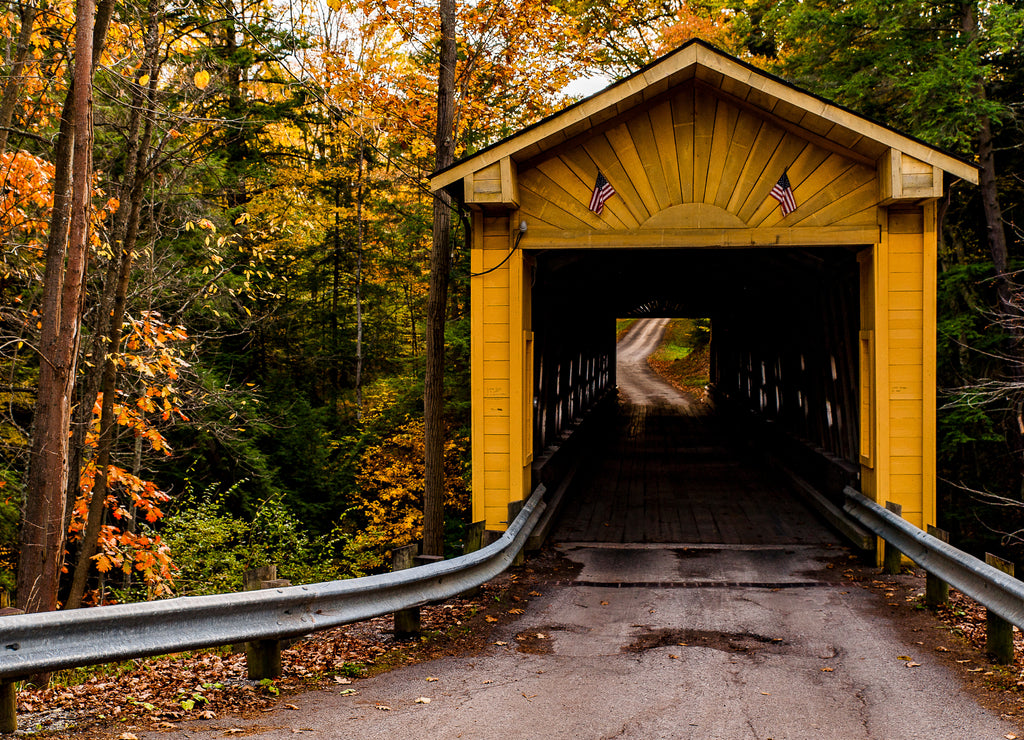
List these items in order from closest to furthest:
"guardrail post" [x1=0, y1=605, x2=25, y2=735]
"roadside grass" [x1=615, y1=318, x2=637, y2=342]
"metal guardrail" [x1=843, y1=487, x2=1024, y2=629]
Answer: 1. "guardrail post" [x1=0, y1=605, x2=25, y2=735]
2. "metal guardrail" [x1=843, y1=487, x2=1024, y2=629]
3. "roadside grass" [x1=615, y1=318, x2=637, y2=342]

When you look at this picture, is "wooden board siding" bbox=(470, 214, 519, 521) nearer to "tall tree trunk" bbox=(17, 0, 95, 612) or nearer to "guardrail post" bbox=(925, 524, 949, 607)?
"tall tree trunk" bbox=(17, 0, 95, 612)

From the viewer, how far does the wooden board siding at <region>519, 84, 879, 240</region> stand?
7488 mm

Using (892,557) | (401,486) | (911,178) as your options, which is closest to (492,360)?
(892,557)

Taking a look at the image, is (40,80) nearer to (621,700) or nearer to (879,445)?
(621,700)

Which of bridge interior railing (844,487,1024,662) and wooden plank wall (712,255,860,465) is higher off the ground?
wooden plank wall (712,255,860,465)

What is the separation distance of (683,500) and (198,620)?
779cm

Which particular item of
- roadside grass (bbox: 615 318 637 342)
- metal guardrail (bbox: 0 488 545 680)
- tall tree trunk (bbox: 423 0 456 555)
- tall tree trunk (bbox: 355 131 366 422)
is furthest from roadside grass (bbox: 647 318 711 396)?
metal guardrail (bbox: 0 488 545 680)

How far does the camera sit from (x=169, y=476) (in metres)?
15.9

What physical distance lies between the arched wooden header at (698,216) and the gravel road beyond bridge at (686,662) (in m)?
1.34

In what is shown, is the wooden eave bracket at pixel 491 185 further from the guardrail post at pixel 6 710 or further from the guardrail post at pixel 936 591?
the guardrail post at pixel 6 710

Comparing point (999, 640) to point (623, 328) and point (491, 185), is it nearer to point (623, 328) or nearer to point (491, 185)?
point (491, 185)

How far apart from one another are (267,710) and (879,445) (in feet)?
19.4

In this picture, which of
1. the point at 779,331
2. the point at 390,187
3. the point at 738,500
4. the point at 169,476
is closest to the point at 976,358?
the point at 779,331

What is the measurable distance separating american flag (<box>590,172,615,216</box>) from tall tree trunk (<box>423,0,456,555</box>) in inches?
87.2
